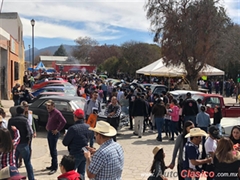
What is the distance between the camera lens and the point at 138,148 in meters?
10.2

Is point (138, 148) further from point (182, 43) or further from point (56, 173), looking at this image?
point (182, 43)

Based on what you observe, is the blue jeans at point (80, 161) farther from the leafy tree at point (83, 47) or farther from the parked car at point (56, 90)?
the leafy tree at point (83, 47)

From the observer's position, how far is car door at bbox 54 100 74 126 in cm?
1167

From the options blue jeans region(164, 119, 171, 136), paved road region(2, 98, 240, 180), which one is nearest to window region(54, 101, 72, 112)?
paved road region(2, 98, 240, 180)

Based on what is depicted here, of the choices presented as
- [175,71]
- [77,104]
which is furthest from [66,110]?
[175,71]

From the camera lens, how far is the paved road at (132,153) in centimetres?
755

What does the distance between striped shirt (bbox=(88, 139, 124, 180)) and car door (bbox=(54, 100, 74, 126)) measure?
782cm

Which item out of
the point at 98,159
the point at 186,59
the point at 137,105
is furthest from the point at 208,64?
the point at 98,159

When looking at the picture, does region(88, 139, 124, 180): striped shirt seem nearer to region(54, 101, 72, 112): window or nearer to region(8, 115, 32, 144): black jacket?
region(8, 115, 32, 144): black jacket

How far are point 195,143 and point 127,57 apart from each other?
43797 mm

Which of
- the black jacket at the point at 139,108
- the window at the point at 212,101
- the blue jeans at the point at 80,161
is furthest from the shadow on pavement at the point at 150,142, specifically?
the blue jeans at the point at 80,161

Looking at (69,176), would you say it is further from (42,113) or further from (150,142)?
(42,113)

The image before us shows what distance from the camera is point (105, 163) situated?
387 centimetres

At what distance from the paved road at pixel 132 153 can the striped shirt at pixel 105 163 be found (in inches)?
136
